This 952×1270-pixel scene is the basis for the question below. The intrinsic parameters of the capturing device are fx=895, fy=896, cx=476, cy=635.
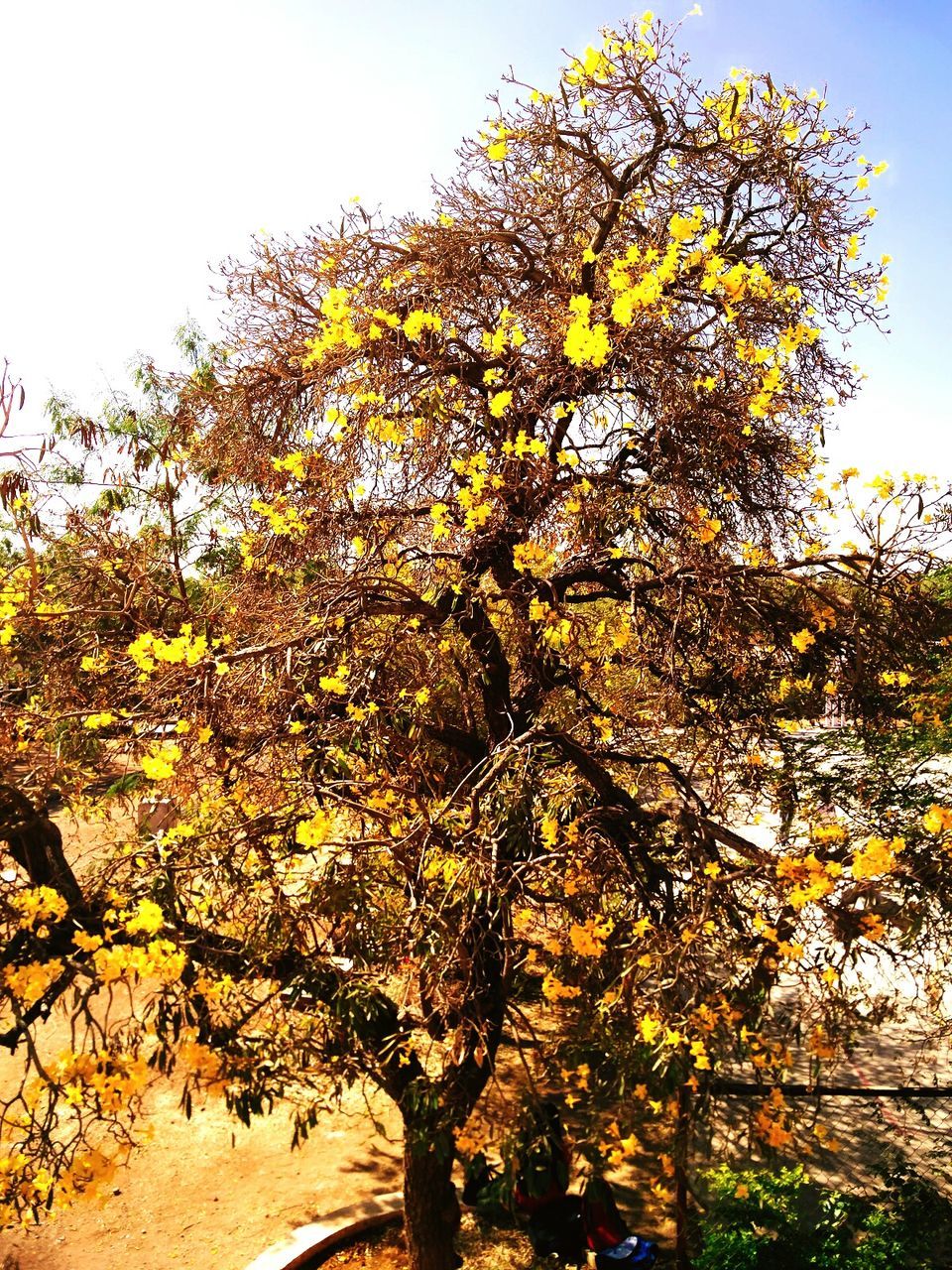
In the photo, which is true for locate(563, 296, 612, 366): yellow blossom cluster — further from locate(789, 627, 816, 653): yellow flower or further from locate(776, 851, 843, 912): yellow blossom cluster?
locate(776, 851, 843, 912): yellow blossom cluster

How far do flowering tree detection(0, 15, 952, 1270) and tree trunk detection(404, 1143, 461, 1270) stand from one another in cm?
2

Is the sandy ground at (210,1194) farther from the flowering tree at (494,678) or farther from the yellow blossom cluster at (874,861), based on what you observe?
the yellow blossom cluster at (874,861)

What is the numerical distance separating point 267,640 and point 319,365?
1415 mm

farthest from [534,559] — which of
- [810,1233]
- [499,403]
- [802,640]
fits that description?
[810,1233]

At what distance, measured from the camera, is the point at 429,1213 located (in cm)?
446

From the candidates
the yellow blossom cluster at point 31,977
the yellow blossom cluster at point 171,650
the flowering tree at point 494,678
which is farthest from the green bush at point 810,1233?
the yellow blossom cluster at point 171,650

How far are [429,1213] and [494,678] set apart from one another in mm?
2684

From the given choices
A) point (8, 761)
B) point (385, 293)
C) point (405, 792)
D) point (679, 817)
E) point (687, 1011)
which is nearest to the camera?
point (687, 1011)

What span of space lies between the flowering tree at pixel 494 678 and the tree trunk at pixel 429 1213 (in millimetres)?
18

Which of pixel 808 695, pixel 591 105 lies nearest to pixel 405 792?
pixel 808 695

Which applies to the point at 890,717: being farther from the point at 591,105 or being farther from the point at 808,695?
the point at 591,105

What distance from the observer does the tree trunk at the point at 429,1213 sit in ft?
14.5

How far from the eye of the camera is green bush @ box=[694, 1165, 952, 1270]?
3.88m

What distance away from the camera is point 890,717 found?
4074mm
